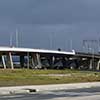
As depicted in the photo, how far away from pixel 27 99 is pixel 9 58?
151288 mm

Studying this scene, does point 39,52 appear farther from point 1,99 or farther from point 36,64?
point 1,99

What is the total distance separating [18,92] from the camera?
34469mm

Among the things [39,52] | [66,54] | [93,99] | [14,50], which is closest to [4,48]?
[14,50]

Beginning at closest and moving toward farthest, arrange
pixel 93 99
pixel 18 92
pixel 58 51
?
pixel 93 99
pixel 18 92
pixel 58 51

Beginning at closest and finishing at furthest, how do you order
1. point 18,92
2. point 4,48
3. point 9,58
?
point 18,92, point 4,48, point 9,58

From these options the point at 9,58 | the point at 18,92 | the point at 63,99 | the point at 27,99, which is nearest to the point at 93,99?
the point at 63,99

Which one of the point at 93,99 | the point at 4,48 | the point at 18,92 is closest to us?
the point at 93,99

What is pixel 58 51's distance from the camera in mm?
193125

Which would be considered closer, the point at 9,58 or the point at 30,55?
the point at 9,58

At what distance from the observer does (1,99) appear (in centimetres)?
2616

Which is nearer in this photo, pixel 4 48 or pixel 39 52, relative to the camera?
pixel 4 48

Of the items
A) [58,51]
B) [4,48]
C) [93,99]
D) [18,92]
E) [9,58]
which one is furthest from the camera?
[58,51]

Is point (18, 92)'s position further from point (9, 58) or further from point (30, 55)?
point (30, 55)

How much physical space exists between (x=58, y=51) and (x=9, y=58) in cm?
2650
